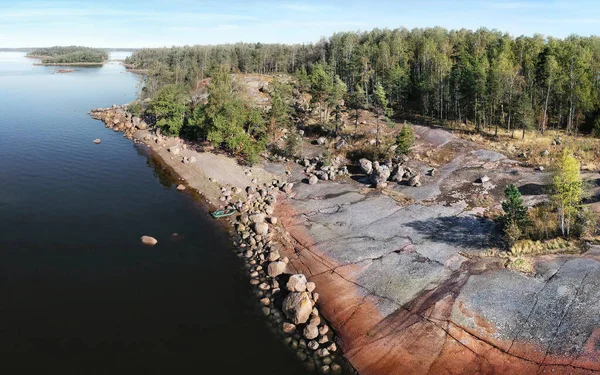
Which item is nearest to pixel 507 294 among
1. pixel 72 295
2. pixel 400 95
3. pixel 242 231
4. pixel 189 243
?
pixel 242 231

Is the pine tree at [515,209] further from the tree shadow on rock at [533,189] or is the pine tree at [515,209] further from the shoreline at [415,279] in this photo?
the tree shadow on rock at [533,189]

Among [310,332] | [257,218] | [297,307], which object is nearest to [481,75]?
[257,218]

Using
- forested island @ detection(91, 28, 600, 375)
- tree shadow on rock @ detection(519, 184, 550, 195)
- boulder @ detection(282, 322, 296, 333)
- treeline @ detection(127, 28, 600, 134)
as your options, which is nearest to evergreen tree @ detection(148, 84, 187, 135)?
forested island @ detection(91, 28, 600, 375)

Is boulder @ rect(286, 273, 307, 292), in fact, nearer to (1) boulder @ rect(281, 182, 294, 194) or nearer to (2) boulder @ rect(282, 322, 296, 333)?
(2) boulder @ rect(282, 322, 296, 333)

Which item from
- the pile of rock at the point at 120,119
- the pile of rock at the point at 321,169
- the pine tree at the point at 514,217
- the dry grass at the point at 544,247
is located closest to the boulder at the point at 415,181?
the pile of rock at the point at 321,169

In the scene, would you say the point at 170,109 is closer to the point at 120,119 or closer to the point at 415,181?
the point at 120,119

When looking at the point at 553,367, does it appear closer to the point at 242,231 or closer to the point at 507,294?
the point at 507,294
